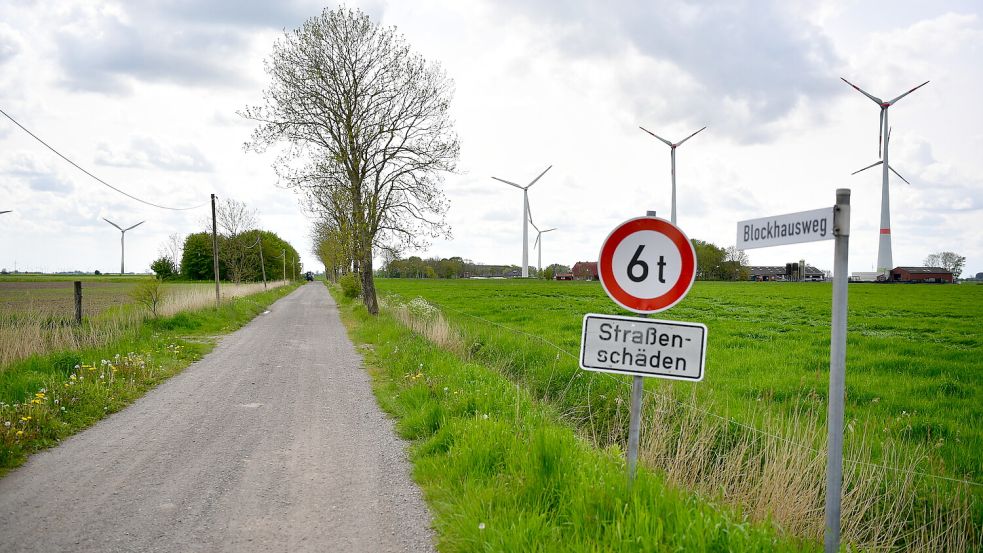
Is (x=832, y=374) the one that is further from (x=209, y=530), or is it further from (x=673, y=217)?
(x=673, y=217)

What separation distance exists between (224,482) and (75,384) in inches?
190

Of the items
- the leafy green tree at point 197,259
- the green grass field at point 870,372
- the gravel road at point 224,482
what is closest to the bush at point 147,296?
the gravel road at point 224,482

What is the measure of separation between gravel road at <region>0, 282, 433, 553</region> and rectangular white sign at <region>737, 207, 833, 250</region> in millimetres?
3125

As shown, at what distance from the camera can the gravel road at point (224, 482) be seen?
4.42 metres

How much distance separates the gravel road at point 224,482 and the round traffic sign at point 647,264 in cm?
235

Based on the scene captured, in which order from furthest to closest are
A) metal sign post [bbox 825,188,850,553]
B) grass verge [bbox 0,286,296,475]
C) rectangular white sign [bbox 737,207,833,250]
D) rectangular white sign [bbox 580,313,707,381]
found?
1. grass verge [bbox 0,286,296,475]
2. rectangular white sign [bbox 580,313,707,381]
3. rectangular white sign [bbox 737,207,833,250]
4. metal sign post [bbox 825,188,850,553]

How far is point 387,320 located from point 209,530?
1671cm

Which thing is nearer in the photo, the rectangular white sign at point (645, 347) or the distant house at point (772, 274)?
the rectangular white sign at point (645, 347)

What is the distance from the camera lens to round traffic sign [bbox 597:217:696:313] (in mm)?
4277

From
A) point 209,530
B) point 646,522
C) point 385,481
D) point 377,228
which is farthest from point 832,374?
point 377,228

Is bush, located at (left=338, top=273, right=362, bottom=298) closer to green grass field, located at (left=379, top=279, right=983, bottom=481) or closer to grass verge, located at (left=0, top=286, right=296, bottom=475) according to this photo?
green grass field, located at (left=379, top=279, right=983, bottom=481)

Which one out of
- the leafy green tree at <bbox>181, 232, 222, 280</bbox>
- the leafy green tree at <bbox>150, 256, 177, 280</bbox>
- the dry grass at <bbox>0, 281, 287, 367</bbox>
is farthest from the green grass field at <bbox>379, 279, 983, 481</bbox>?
the leafy green tree at <bbox>181, 232, 222, 280</bbox>

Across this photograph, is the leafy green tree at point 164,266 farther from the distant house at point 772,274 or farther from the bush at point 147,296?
the distant house at point 772,274

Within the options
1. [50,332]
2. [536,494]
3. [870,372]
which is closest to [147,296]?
[50,332]
